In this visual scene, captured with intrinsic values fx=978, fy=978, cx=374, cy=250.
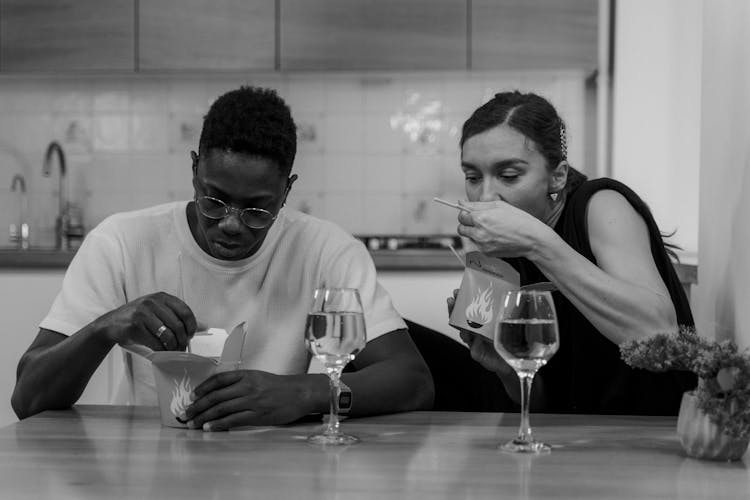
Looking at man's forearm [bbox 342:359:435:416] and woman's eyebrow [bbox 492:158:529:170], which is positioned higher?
woman's eyebrow [bbox 492:158:529:170]

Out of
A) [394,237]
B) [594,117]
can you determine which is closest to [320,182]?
[394,237]

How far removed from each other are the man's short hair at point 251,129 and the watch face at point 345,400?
19.8 inches

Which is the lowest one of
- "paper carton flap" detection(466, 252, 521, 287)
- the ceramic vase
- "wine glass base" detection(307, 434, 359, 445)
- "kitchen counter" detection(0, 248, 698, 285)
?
"wine glass base" detection(307, 434, 359, 445)

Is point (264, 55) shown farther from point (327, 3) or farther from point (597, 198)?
point (597, 198)

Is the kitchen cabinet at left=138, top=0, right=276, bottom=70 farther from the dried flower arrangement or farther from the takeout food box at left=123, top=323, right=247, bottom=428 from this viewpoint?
the dried flower arrangement

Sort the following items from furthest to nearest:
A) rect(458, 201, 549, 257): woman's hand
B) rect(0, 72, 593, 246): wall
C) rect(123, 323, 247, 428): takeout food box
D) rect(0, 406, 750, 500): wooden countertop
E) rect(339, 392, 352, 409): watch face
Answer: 1. rect(0, 72, 593, 246): wall
2. rect(458, 201, 549, 257): woman's hand
3. rect(339, 392, 352, 409): watch face
4. rect(123, 323, 247, 428): takeout food box
5. rect(0, 406, 750, 500): wooden countertop

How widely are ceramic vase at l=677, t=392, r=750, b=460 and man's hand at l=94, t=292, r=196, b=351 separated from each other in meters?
0.70

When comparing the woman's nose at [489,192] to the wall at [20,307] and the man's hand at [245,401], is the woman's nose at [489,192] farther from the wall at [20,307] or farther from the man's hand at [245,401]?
the wall at [20,307]

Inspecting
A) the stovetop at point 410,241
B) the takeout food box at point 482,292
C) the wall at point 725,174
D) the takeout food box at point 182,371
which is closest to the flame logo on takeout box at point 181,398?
the takeout food box at point 182,371

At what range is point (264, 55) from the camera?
424 centimetres

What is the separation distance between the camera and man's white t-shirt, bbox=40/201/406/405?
73.4 inches

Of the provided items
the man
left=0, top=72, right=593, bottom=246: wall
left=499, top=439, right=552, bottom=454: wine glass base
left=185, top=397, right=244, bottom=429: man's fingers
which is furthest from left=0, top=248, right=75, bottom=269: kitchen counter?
left=499, top=439, right=552, bottom=454: wine glass base

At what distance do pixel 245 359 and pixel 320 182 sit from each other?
9.21 feet

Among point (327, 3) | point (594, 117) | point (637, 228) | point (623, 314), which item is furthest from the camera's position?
point (594, 117)
